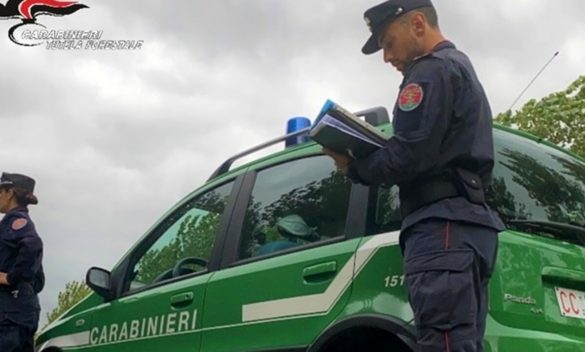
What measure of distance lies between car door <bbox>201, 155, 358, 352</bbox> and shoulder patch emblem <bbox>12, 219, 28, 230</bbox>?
1953 millimetres

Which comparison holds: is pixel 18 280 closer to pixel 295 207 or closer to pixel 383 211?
pixel 295 207

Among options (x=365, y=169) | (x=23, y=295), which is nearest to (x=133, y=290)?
(x=23, y=295)

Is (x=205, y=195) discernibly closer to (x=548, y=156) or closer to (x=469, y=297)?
(x=548, y=156)

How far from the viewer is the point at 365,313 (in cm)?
285

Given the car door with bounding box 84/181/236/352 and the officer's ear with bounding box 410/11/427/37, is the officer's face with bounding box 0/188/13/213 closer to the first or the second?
the car door with bounding box 84/181/236/352

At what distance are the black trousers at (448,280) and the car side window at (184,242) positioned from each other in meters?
1.73

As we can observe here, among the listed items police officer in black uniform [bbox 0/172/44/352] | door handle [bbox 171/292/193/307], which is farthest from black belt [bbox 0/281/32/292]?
door handle [bbox 171/292/193/307]

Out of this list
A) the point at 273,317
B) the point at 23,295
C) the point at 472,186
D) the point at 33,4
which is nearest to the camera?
the point at 472,186

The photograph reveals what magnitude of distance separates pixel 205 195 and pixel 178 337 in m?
0.80

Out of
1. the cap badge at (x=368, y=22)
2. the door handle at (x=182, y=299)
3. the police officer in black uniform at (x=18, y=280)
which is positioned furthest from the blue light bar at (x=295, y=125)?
the police officer in black uniform at (x=18, y=280)

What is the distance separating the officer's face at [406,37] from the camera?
2637 millimetres

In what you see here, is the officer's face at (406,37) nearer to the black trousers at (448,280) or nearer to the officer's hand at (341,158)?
the officer's hand at (341,158)

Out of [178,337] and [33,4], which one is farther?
[33,4]

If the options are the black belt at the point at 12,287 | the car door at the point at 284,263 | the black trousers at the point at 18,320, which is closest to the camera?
the car door at the point at 284,263
